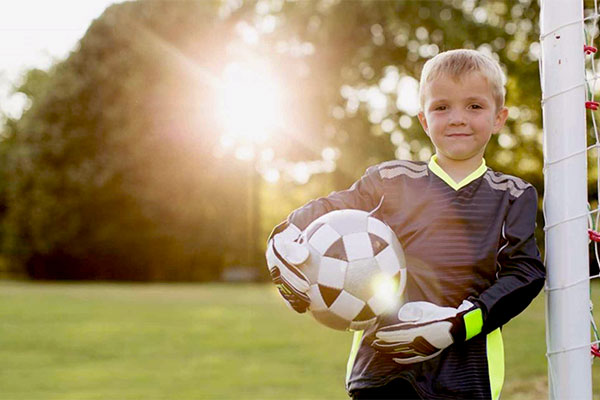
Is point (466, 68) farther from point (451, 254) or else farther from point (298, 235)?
point (298, 235)

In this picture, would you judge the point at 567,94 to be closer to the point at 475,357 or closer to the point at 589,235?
the point at 589,235

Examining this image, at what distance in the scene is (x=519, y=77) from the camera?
11.2 m

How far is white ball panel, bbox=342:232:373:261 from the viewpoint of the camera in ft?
8.59

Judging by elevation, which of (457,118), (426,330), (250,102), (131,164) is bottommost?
(426,330)

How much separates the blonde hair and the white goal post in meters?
0.36

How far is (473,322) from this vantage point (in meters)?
2.44

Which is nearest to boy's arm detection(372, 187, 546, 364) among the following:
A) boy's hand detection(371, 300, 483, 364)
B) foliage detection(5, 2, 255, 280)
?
boy's hand detection(371, 300, 483, 364)

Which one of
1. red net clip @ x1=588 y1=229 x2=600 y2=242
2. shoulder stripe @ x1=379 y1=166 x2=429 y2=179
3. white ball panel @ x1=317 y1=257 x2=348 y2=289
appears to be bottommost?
white ball panel @ x1=317 y1=257 x2=348 y2=289

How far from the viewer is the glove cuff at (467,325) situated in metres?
2.42

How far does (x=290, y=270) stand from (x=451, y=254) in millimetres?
562

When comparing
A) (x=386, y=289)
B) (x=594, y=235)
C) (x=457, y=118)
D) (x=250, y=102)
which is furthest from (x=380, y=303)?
(x=250, y=102)

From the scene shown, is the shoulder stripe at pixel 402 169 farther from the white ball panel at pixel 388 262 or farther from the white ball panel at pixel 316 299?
the white ball panel at pixel 316 299

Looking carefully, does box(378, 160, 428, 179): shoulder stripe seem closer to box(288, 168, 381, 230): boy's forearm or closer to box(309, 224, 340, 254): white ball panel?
box(288, 168, 381, 230): boy's forearm

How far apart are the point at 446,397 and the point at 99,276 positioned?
29817mm
